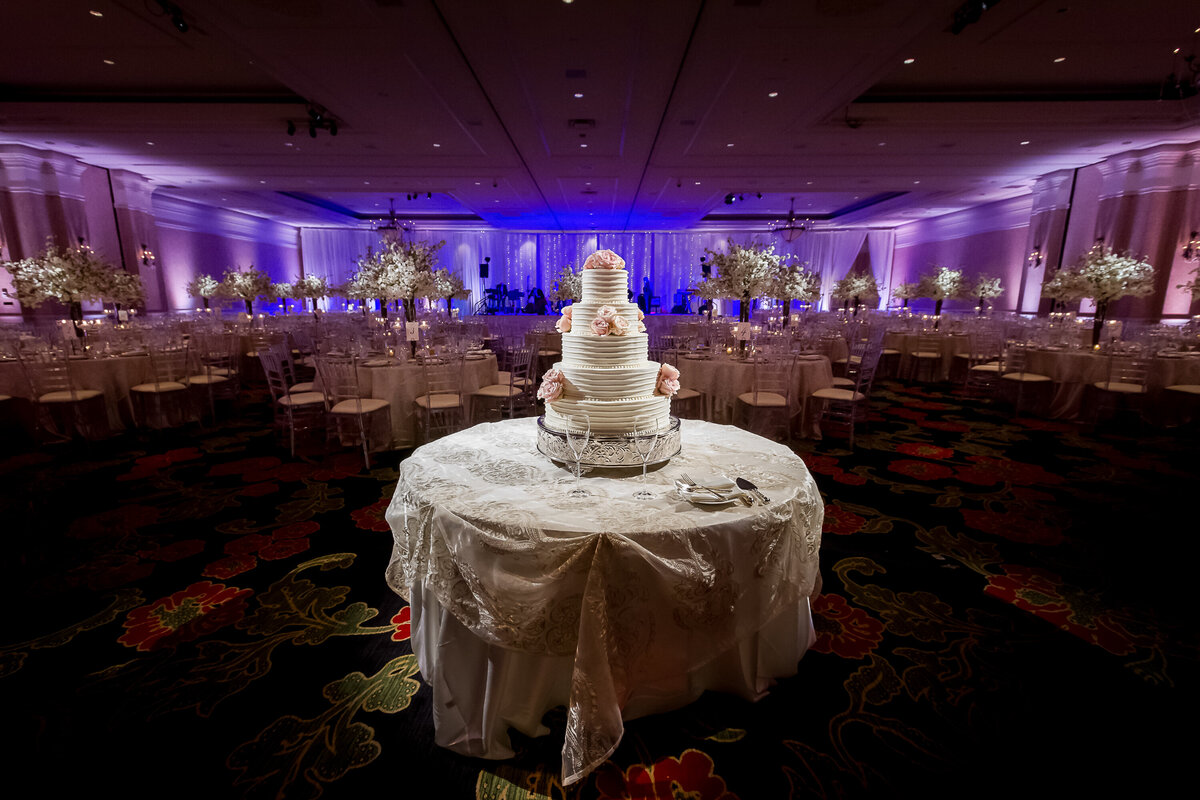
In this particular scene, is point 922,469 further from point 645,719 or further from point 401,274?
point 401,274

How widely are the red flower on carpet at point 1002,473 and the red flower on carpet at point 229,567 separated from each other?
223 inches

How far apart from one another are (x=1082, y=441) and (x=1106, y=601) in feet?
13.6

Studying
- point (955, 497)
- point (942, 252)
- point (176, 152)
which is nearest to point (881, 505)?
point (955, 497)

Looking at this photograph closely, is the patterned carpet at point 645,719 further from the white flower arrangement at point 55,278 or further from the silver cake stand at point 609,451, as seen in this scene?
the white flower arrangement at point 55,278

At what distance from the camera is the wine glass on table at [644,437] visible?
2062 millimetres

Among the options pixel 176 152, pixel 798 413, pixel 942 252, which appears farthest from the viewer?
pixel 942 252

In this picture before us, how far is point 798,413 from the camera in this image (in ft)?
20.6

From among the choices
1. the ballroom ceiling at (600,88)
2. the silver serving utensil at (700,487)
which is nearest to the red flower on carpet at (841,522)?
the silver serving utensil at (700,487)

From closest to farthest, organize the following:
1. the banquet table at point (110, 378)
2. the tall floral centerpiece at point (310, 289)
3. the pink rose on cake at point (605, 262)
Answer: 1. the pink rose on cake at point (605, 262)
2. the banquet table at point (110, 378)
3. the tall floral centerpiece at point (310, 289)

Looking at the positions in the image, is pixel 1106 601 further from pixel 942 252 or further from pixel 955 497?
pixel 942 252

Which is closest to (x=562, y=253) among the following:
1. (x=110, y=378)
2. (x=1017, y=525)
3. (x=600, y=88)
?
(x=600, y=88)

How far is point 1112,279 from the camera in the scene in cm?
668

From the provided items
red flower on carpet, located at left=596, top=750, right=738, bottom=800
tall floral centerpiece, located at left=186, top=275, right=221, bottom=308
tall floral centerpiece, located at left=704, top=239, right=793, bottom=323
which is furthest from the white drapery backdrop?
red flower on carpet, located at left=596, top=750, right=738, bottom=800

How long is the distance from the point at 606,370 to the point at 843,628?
1838 millimetres
